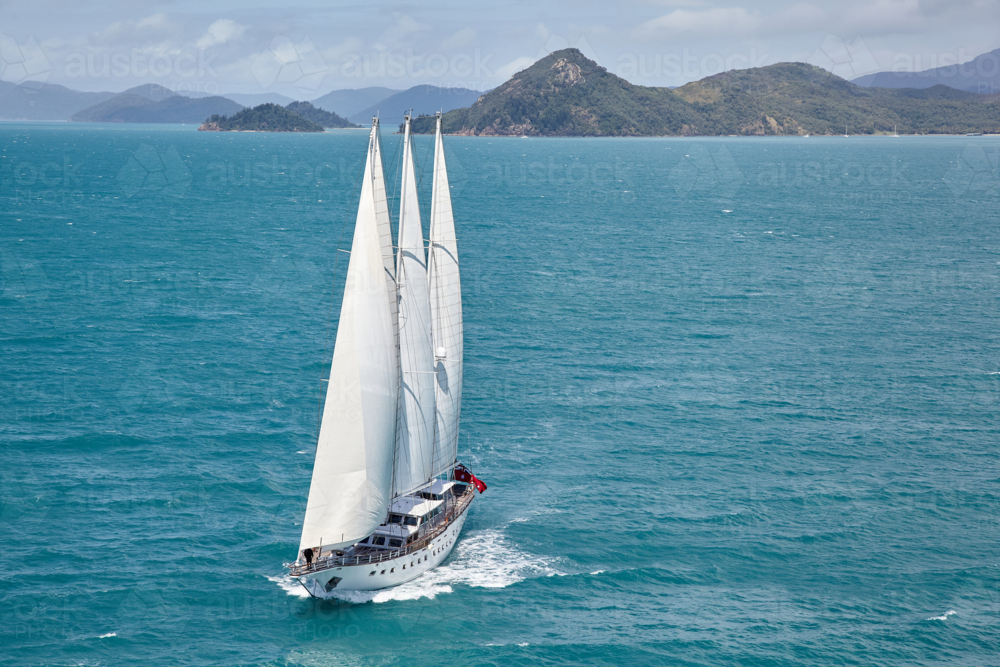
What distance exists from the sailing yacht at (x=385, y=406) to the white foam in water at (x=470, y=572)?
59cm

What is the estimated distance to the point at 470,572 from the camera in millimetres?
51188

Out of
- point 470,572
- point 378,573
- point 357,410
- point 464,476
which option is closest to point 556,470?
point 464,476

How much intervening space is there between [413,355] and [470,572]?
44.2ft

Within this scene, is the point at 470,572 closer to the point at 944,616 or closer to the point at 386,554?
the point at 386,554

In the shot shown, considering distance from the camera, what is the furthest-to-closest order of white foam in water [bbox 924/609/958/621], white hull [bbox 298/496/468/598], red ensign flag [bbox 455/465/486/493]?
red ensign flag [bbox 455/465/486/493], white foam in water [bbox 924/609/958/621], white hull [bbox 298/496/468/598]

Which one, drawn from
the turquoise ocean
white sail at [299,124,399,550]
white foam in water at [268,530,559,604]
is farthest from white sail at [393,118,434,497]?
the turquoise ocean

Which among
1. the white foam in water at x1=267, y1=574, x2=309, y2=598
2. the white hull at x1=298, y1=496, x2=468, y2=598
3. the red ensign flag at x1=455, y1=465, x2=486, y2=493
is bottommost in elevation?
the white foam in water at x1=267, y1=574, x2=309, y2=598

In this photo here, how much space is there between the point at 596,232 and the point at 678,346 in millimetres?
77855

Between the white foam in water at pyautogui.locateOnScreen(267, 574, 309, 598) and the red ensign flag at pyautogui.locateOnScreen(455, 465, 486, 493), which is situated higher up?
the red ensign flag at pyautogui.locateOnScreen(455, 465, 486, 493)

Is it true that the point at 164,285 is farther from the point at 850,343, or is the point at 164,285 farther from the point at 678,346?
the point at 850,343

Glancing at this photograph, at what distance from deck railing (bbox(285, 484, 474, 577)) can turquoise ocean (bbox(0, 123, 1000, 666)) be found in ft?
7.46

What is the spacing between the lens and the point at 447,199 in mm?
50531

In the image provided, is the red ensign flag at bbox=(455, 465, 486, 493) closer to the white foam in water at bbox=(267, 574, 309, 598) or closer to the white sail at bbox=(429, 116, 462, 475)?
the white sail at bbox=(429, 116, 462, 475)

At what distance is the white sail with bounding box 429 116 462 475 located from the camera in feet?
166
